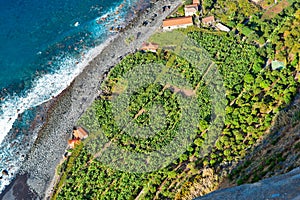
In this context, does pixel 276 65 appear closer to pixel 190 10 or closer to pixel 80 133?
pixel 190 10

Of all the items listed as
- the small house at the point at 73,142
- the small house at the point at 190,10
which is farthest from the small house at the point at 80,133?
the small house at the point at 190,10

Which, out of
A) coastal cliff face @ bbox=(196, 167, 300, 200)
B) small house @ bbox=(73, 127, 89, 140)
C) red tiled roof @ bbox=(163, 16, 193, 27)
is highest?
coastal cliff face @ bbox=(196, 167, 300, 200)

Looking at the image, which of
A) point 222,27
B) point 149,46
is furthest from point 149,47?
point 222,27

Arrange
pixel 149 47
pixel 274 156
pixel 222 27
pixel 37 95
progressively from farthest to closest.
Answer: pixel 222 27 < pixel 149 47 < pixel 37 95 < pixel 274 156

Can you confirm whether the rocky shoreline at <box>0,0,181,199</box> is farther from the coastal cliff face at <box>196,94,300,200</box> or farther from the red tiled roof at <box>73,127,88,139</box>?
the coastal cliff face at <box>196,94,300,200</box>

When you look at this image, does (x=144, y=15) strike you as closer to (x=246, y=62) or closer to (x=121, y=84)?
(x=121, y=84)

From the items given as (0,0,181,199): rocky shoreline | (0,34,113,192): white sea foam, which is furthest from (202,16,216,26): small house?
(0,34,113,192): white sea foam

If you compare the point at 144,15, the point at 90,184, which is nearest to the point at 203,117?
the point at 90,184
